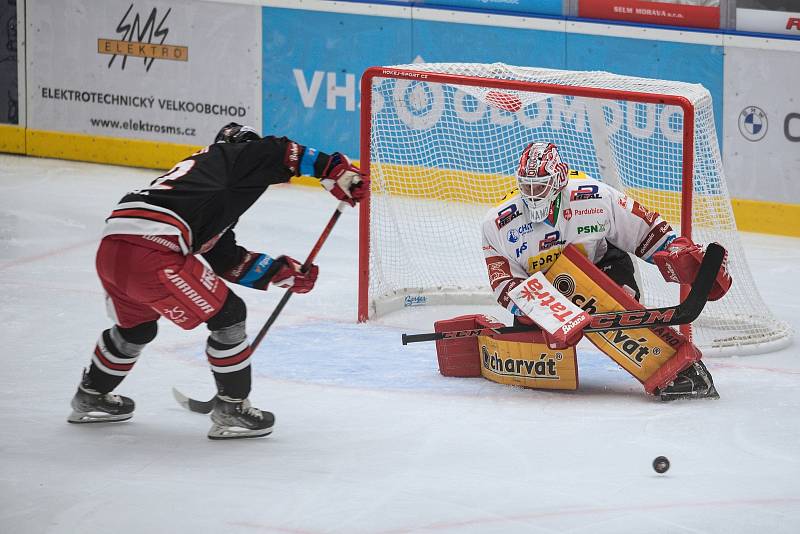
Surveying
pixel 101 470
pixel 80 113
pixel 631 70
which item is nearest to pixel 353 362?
pixel 101 470

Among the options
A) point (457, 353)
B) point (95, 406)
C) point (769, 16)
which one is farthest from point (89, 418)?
point (769, 16)

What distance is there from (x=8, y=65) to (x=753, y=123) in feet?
16.7

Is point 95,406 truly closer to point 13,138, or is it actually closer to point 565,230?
point 565,230

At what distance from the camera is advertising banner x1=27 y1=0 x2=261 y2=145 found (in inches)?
362

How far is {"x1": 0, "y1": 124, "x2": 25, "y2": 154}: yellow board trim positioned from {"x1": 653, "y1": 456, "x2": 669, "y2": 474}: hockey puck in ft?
21.8

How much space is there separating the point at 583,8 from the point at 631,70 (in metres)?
0.48

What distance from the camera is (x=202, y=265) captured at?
4.50 meters

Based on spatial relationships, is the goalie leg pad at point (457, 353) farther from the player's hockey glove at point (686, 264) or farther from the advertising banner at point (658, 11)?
the advertising banner at point (658, 11)

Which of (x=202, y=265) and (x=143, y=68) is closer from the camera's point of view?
(x=202, y=265)

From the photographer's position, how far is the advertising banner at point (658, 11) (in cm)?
810

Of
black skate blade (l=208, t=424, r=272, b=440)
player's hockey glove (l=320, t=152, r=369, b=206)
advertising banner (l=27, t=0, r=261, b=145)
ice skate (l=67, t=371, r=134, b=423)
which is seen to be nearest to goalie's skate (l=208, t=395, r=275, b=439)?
black skate blade (l=208, t=424, r=272, b=440)

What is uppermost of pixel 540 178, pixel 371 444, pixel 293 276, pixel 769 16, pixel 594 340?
pixel 769 16

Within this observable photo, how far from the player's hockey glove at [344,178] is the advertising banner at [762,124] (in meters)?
3.98

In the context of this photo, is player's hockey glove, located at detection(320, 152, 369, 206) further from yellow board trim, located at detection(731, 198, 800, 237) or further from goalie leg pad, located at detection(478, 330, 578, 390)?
yellow board trim, located at detection(731, 198, 800, 237)
